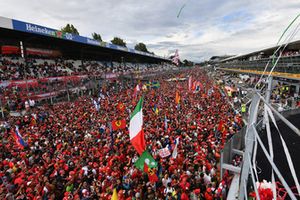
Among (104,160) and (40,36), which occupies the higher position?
(40,36)

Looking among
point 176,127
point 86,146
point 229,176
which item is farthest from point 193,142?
point 86,146

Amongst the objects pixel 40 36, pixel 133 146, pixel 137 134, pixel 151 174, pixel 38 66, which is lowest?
pixel 151 174

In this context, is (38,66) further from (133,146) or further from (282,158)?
(282,158)

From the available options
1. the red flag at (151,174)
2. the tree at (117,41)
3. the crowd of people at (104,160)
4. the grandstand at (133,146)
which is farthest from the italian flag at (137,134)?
the tree at (117,41)

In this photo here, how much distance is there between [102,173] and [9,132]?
876cm

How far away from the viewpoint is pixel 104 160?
25.5ft

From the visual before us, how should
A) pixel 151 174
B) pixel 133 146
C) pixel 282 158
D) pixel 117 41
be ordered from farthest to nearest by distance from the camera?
pixel 117 41 → pixel 133 146 → pixel 282 158 → pixel 151 174

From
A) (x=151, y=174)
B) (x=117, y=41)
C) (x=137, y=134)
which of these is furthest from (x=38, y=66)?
(x=117, y=41)

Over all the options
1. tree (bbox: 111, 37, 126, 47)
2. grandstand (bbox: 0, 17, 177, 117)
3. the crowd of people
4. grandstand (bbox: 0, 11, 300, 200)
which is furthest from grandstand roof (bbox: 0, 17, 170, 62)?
tree (bbox: 111, 37, 126, 47)

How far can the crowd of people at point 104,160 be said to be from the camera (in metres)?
6.01

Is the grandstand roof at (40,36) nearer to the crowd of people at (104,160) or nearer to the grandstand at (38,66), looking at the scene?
the grandstand at (38,66)

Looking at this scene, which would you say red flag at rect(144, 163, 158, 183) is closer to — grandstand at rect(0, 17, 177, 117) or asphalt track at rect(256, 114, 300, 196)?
asphalt track at rect(256, 114, 300, 196)

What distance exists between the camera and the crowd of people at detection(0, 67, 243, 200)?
6008 mm

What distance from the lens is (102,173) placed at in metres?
6.96
